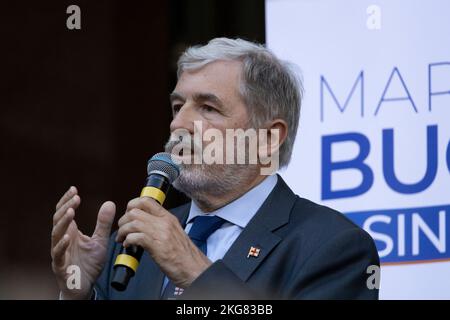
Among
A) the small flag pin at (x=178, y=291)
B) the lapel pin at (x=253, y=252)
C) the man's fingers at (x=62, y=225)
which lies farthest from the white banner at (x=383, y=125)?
the man's fingers at (x=62, y=225)

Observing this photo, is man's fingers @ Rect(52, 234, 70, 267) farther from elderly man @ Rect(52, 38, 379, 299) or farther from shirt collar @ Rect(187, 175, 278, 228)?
shirt collar @ Rect(187, 175, 278, 228)

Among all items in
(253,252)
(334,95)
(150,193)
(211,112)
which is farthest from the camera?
(334,95)

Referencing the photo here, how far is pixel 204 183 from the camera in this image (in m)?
3.26

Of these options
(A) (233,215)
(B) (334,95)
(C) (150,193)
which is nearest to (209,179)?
(A) (233,215)

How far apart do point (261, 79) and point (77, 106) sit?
2.07 m

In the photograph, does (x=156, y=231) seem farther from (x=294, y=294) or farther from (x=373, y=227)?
(x=373, y=227)

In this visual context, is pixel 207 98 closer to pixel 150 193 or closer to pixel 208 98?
pixel 208 98

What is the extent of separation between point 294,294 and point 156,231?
0.49 metres

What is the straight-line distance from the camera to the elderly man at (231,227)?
108 inches

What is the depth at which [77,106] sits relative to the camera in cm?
522

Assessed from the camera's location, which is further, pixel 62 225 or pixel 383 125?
pixel 383 125

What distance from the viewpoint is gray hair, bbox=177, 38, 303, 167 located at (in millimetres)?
3369

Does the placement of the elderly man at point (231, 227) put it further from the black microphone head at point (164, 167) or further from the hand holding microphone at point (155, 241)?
the black microphone head at point (164, 167)
